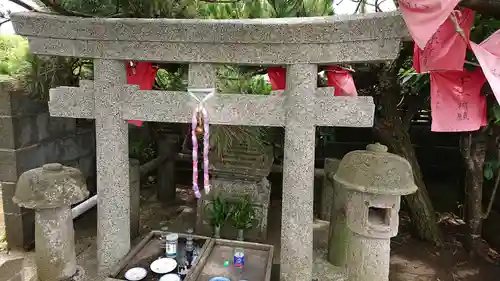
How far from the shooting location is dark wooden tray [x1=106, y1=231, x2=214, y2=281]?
4160mm

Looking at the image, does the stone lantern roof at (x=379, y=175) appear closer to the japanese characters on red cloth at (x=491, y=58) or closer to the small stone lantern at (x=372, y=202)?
the small stone lantern at (x=372, y=202)

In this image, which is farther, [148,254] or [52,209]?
[148,254]

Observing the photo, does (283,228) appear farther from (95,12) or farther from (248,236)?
(95,12)

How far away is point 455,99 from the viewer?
4082 millimetres

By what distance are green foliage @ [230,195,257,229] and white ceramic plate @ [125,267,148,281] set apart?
1.85m

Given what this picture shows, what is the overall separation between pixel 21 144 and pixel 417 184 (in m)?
5.77

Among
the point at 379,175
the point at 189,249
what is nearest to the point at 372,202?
the point at 379,175

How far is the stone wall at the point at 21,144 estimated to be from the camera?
5172 mm

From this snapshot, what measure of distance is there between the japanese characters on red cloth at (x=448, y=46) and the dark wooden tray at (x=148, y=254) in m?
3.14

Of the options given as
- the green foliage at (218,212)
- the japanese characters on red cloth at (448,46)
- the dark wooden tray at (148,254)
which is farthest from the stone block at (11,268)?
the japanese characters on red cloth at (448,46)

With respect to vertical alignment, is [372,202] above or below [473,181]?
above

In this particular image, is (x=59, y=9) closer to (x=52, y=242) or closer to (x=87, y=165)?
(x=52, y=242)

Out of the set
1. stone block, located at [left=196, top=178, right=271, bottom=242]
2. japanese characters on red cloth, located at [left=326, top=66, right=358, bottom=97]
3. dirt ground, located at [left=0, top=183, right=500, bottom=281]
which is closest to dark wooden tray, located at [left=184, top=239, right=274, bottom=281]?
dirt ground, located at [left=0, top=183, right=500, bottom=281]

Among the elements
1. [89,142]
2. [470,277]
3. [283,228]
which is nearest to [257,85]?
[283,228]
